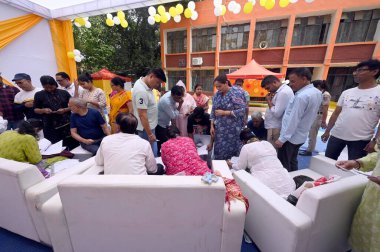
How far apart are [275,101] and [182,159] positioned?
144 centimetres

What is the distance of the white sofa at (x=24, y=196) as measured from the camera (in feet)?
4.08

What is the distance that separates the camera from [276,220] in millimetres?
1153

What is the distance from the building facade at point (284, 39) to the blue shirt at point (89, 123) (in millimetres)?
8450

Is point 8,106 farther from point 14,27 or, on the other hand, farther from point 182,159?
point 182,159

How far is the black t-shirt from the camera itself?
2.98 meters

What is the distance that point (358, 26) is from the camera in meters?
7.62

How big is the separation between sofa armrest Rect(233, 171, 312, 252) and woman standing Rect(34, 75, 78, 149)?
251cm

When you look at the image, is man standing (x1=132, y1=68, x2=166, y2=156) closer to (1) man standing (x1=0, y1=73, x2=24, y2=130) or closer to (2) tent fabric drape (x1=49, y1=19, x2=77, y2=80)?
(1) man standing (x1=0, y1=73, x2=24, y2=130)

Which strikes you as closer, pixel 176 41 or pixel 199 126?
pixel 199 126

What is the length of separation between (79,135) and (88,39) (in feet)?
33.5

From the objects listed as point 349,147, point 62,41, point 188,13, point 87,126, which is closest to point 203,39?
point 188,13

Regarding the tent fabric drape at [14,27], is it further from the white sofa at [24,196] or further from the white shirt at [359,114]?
the white shirt at [359,114]

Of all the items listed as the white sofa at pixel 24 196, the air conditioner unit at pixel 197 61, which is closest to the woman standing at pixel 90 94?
the white sofa at pixel 24 196

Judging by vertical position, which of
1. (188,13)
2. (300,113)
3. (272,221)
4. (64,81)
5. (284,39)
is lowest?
(272,221)
